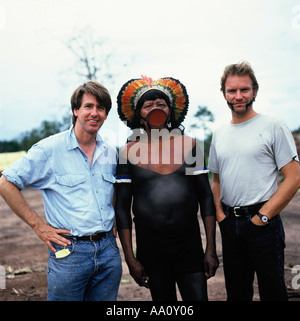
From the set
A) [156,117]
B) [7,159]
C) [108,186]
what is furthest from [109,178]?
[7,159]

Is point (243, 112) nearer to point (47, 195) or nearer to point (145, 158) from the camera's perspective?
point (145, 158)

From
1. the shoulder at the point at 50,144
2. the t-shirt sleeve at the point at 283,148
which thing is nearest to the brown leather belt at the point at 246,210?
the t-shirt sleeve at the point at 283,148

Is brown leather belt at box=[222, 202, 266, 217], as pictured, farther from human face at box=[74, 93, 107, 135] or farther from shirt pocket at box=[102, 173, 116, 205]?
human face at box=[74, 93, 107, 135]

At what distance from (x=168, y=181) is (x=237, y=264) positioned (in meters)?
0.89

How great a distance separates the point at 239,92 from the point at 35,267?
4.55 metres

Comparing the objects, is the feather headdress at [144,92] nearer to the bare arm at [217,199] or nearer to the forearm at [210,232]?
the bare arm at [217,199]

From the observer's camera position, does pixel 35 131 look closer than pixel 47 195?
No

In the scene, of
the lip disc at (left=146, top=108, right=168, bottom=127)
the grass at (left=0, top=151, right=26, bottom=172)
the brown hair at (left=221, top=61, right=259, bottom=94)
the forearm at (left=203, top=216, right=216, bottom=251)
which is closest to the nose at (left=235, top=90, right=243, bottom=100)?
the brown hair at (left=221, top=61, right=259, bottom=94)

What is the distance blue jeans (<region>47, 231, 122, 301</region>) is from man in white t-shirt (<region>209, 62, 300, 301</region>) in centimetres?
92

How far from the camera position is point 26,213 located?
2.75m

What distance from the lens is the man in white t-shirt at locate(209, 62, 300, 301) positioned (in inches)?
112

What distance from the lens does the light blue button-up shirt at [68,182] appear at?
2.71 metres

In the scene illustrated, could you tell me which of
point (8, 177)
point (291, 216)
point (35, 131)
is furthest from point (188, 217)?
point (35, 131)
